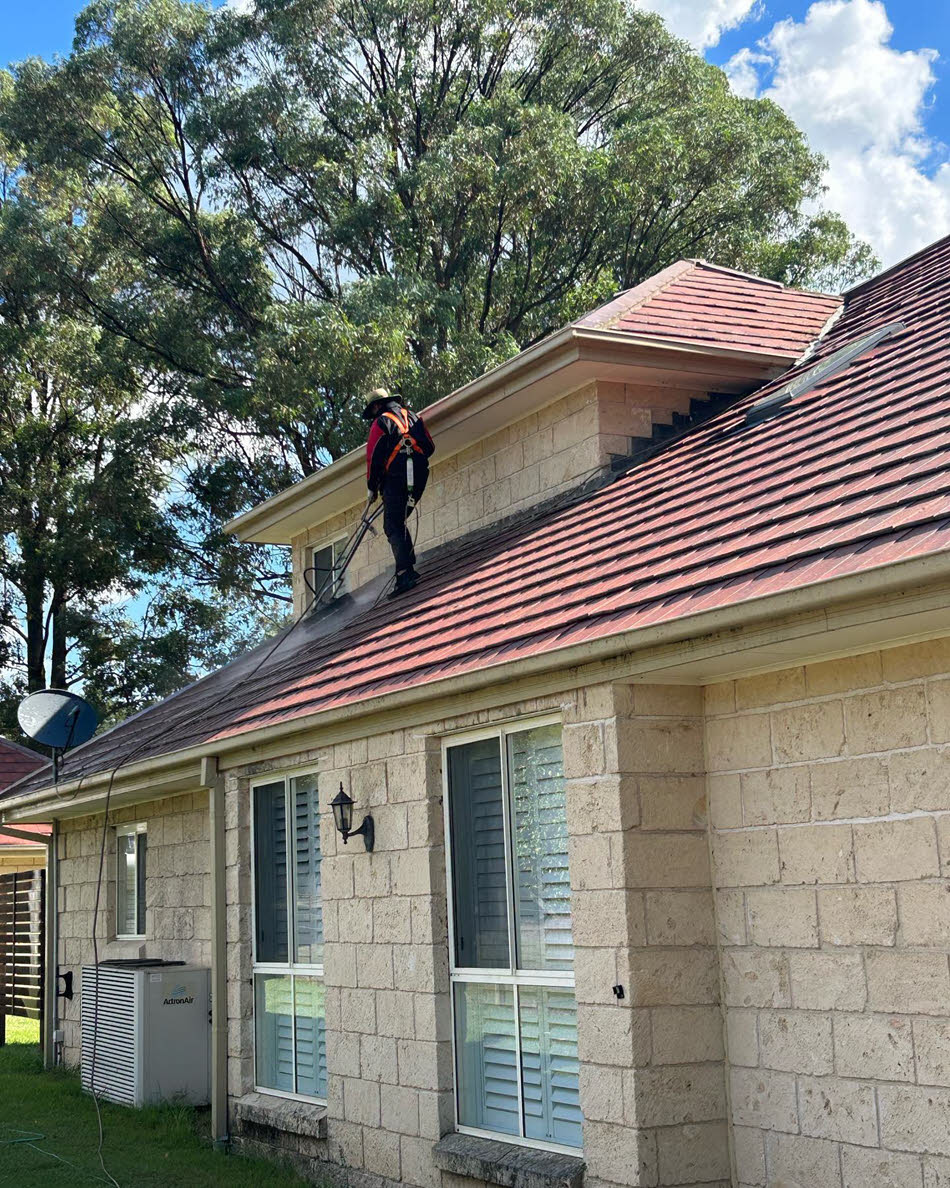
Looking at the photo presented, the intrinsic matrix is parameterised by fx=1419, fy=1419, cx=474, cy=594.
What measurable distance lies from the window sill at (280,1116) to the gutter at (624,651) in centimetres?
246

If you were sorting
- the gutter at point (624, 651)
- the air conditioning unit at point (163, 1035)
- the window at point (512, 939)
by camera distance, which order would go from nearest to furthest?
1. the gutter at point (624, 651)
2. the window at point (512, 939)
3. the air conditioning unit at point (163, 1035)

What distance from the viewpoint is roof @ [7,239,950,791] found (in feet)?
20.3

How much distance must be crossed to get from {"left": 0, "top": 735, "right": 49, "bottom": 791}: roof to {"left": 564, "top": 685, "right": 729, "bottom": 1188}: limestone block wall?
56.1ft

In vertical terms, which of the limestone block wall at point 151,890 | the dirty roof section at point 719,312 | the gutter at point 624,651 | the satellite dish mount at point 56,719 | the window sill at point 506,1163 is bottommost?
the window sill at point 506,1163

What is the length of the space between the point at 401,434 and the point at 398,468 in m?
0.30

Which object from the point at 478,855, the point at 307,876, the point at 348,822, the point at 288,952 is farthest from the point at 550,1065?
the point at 288,952

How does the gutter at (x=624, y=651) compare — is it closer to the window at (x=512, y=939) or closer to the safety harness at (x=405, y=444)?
the window at (x=512, y=939)

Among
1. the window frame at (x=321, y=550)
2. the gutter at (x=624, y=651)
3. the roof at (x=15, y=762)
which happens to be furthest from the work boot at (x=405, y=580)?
the roof at (x=15, y=762)

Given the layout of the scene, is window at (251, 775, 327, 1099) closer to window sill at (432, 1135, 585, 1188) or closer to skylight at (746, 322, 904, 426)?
window sill at (432, 1135, 585, 1188)

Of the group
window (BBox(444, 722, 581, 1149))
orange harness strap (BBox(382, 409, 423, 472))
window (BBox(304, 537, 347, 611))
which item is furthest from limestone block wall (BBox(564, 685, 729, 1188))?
window (BBox(304, 537, 347, 611))

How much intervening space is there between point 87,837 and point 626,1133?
9.90 m

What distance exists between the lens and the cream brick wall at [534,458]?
34.5ft

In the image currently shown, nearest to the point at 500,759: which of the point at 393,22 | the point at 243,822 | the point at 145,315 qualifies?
the point at 243,822

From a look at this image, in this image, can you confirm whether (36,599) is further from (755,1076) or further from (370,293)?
(755,1076)
